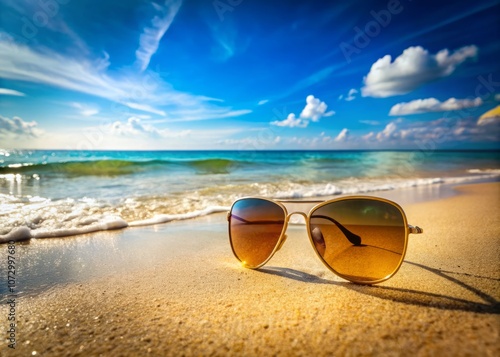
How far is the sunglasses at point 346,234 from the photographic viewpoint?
1.69 metres

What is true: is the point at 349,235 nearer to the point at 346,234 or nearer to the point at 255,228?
the point at 346,234

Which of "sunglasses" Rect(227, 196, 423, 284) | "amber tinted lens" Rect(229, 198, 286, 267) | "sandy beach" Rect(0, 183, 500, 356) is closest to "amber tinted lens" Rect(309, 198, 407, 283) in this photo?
"sunglasses" Rect(227, 196, 423, 284)

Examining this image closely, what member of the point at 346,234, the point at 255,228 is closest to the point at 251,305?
the point at 255,228

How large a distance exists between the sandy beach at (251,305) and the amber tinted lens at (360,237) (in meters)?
0.12

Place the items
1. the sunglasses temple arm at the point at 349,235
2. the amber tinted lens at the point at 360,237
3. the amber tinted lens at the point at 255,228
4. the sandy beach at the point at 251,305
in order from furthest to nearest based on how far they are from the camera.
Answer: the amber tinted lens at the point at 255,228 < the sunglasses temple arm at the point at 349,235 < the amber tinted lens at the point at 360,237 < the sandy beach at the point at 251,305

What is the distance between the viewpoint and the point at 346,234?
1864 mm

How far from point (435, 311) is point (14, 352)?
2.10 metres

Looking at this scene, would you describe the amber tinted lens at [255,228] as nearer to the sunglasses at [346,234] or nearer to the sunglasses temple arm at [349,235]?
the sunglasses at [346,234]

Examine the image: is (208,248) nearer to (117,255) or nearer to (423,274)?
(117,255)

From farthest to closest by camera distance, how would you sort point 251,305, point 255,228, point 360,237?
point 255,228
point 360,237
point 251,305

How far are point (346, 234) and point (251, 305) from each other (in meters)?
0.86

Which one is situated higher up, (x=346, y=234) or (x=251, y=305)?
(x=346, y=234)

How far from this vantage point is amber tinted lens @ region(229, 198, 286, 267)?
6.93 ft

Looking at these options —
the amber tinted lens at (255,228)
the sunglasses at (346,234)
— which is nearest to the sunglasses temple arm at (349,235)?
the sunglasses at (346,234)
